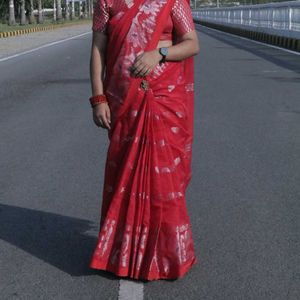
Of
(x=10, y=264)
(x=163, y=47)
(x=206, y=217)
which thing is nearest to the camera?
(x=163, y=47)

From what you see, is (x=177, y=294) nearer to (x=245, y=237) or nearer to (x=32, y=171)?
(x=245, y=237)

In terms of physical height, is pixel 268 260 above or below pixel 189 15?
below

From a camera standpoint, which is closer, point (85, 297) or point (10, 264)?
point (85, 297)

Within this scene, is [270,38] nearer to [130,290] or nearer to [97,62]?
[97,62]

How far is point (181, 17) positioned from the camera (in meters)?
4.10

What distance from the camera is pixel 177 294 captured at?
13.8 feet

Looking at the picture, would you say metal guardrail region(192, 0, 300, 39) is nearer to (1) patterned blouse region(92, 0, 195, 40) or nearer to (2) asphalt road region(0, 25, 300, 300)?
(2) asphalt road region(0, 25, 300, 300)

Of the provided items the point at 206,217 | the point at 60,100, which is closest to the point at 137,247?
the point at 206,217

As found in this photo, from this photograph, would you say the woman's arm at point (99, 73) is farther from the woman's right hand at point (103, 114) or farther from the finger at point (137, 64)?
the finger at point (137, 64)

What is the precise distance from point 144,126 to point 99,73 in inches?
14.1

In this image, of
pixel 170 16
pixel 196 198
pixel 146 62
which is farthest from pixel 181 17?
pixel 196 198

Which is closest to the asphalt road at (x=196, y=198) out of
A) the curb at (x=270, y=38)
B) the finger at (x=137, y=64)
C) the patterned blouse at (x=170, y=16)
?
the finger at (x=137, y=64)

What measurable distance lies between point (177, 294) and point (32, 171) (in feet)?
11.5

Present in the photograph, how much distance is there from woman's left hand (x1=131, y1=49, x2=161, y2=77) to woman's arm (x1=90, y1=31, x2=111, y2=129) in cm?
25
